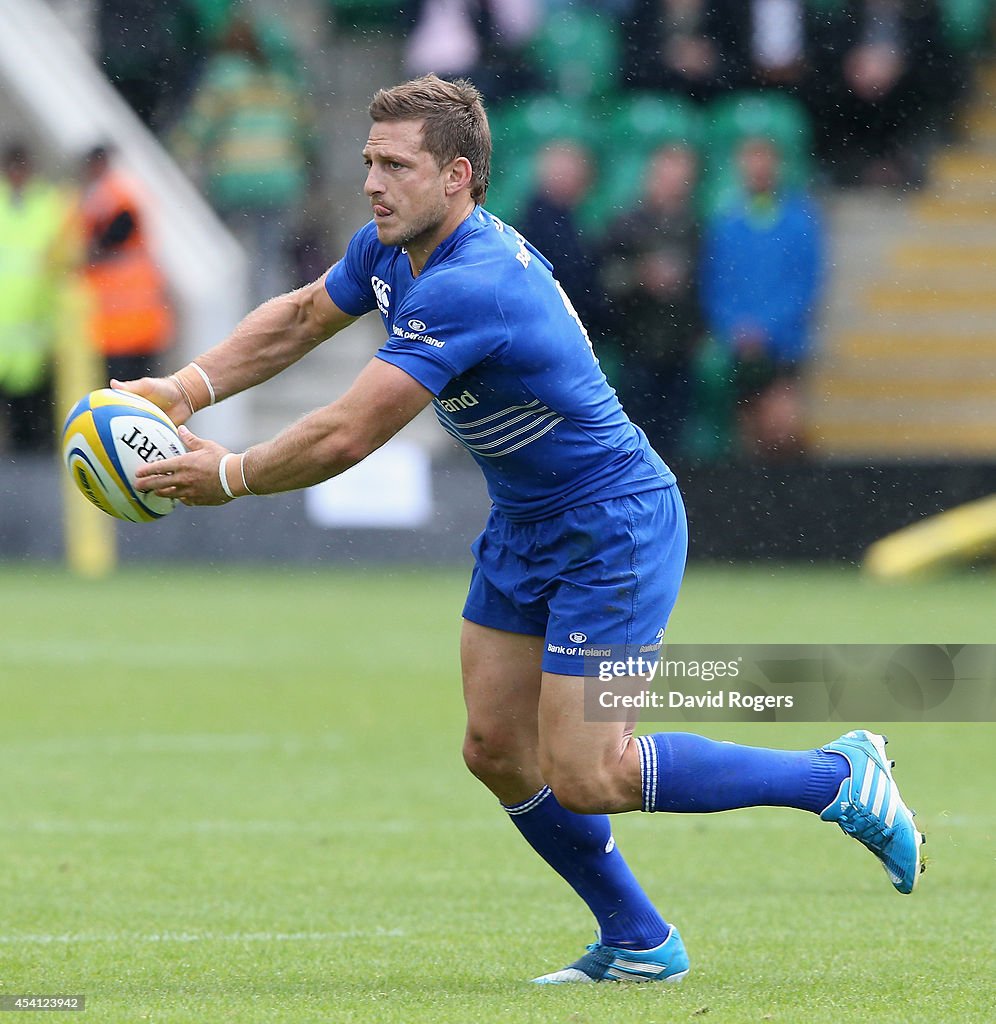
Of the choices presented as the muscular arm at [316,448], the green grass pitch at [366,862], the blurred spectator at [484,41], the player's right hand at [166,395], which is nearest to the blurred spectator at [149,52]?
the blurred spectator at [484,41]

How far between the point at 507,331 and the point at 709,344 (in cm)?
1156

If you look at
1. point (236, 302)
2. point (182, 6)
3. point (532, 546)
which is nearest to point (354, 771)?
point (532, 546)

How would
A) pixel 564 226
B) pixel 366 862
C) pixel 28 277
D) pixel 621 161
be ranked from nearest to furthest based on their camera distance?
pixel 366 862, pixel 564 226, pixel 28 277, pixel 621 161

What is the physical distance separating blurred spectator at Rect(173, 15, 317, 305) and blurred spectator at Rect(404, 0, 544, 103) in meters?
1.27

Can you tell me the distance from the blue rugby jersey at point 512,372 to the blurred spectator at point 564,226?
10261 millimetres

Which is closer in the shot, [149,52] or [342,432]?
[342,432]

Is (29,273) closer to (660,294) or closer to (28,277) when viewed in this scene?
(28,277)

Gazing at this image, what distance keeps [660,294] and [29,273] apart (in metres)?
4.89

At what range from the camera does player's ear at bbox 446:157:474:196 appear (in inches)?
199

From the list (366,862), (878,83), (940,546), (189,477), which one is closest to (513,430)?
(189,477)

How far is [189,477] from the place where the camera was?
4.89m

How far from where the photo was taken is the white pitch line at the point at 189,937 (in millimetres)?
5496

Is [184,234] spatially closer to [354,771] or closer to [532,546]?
[354,771]
